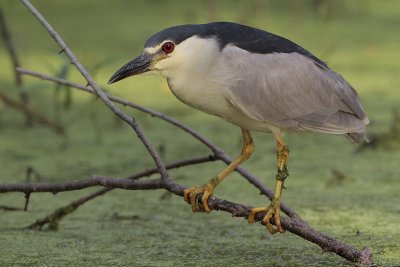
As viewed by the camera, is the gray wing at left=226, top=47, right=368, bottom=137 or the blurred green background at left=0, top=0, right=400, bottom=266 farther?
the blurred green background at left=0, top=0, right=400, bottom=266

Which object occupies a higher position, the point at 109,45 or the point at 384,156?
the point at 109,45

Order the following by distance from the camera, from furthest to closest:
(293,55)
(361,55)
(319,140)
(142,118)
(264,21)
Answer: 1. (264,21)
2. (361,55)
3. (142,118)
4. (319,140)
5. (293,55)

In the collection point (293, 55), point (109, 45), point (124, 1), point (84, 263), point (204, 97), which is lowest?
point (84, 263)

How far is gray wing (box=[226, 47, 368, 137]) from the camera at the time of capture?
2617mm

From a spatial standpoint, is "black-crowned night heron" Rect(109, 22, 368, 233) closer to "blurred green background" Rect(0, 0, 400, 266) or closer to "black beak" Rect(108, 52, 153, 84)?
"black beak" Rect(108, 52, 153, 84)

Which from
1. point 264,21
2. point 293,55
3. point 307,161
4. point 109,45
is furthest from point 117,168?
point 264,21

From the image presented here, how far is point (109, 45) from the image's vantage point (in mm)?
6336

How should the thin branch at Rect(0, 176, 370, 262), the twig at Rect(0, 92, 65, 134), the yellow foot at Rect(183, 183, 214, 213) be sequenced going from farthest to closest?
the twig at Rect(0, 92, 65, 134), the yellow foot at Rect(183, 183, 214, 213), the thin branch at Rect(0, 176, 370, 262)

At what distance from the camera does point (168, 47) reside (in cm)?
257

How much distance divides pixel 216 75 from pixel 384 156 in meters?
1.72

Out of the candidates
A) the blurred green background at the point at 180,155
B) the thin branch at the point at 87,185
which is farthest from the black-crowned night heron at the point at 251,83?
the blurred green background at the point at 180,155

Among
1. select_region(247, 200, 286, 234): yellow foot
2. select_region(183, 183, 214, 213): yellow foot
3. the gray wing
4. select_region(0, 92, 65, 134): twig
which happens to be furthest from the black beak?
select_region(0, 92, 65, 134): twig

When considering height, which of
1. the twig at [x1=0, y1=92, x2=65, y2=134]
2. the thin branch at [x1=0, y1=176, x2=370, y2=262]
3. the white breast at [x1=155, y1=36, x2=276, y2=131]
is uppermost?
the twig at [x1=0, y1=92, x2=65, y2=134]

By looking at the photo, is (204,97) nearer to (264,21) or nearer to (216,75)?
(216,75)
